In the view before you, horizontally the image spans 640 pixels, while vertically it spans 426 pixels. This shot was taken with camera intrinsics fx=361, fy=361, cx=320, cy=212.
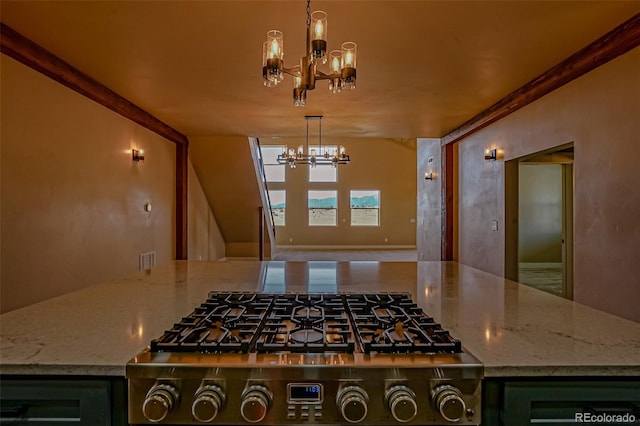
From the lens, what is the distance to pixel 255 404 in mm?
890

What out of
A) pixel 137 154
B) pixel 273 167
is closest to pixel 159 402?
pixel 137 154

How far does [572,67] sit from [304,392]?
3.52m

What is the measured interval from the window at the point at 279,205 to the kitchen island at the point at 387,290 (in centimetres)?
1032

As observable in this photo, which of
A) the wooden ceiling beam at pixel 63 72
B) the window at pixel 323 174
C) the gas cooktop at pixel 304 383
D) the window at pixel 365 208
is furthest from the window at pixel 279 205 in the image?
the gas cooktop at pixel 304 383

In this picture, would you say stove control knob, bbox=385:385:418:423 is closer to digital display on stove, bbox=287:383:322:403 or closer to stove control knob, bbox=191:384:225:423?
digital display on stove, bbox=287:383:322:403

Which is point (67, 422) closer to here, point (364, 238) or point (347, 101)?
point (347, 101)

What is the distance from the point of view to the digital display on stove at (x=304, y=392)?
3.03ft

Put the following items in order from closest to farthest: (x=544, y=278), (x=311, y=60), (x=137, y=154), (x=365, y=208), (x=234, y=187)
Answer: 1. (x=311, y=60)
2. (x=137, y=154)
3. (x=544, y=278)
4. (x=234, y=187)
5. (x=365, y=208)

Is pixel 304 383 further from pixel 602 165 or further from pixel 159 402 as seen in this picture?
pixel 602 165

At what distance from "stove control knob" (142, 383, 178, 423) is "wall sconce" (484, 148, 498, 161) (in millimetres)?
4818

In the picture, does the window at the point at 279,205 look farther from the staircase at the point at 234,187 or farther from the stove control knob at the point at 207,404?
the stove control knob at the point at 207,404

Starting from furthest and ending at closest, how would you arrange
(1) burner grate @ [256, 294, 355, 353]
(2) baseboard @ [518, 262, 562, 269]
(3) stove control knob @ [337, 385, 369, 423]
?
(2) baseboard @ [518, 262, 562, 269], (1) burner grate @ [256, 294, 355, 353], (3) stove control knob @ [337, 385, 369, 423]

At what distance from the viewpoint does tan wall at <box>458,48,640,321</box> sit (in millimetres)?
2646

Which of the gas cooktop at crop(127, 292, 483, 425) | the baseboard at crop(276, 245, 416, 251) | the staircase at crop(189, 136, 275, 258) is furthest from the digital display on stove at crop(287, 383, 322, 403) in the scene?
the baseboard at crop(276, 245, 416, 251)
